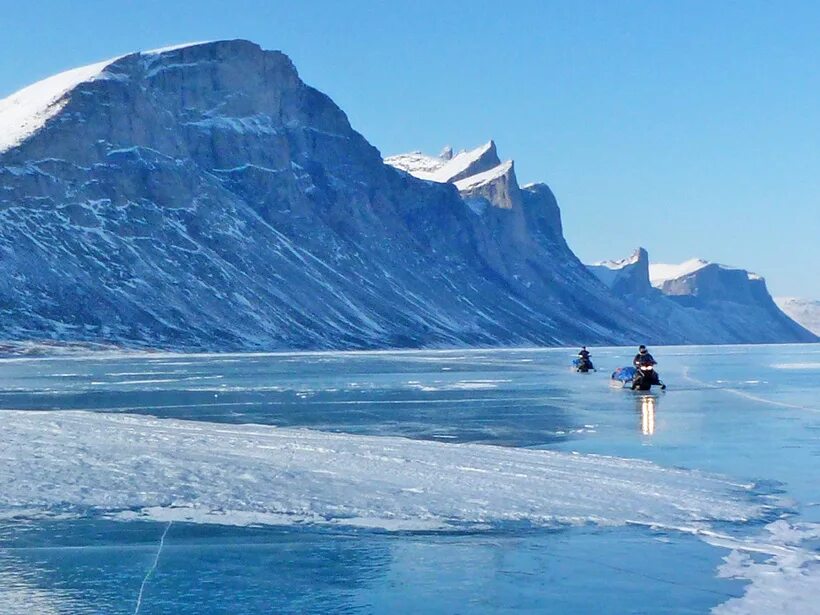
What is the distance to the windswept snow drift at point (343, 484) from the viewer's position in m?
18.3

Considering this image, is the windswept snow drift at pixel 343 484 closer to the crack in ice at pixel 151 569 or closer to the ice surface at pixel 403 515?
the ice surface at pixel 403 515

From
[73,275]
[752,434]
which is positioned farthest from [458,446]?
[73,275]

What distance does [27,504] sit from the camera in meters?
18.8

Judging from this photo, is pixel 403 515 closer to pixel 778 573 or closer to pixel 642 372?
pixel 778 573

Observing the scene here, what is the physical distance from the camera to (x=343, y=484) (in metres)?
20.8

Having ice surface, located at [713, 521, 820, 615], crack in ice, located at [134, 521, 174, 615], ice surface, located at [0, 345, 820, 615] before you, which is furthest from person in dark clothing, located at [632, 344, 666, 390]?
crack in ice, located at [134, 521, 174, 615]

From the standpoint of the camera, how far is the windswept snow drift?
60.1 ft

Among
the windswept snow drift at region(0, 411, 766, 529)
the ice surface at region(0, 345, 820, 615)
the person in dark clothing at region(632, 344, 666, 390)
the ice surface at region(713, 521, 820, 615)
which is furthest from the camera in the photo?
the person in dark clothing at region(632, 344, 666, 390)

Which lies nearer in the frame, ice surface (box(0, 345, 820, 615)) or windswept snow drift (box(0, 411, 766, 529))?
ice surface (box(0, 345, 820, 615))

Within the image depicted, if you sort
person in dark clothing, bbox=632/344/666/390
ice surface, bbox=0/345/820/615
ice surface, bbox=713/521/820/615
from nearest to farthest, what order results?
ice surface, bbox=713/521/820/615, ice surface, bbox=0/345/820/615, person in dark clothing, bbox=632/344/666/390

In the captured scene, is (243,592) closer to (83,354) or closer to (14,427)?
(14,427)

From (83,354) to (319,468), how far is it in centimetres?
13820

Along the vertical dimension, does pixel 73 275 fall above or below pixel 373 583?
above

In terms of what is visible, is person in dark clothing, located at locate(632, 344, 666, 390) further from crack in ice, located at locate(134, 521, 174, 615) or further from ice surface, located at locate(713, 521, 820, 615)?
crack in ice, located at locate(134, 521, 174, 615)
